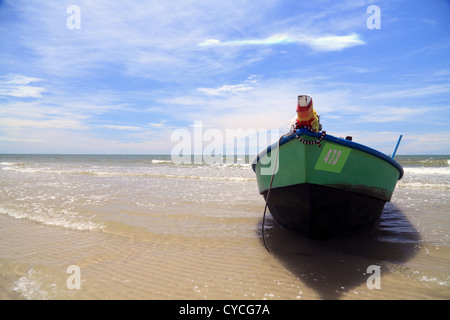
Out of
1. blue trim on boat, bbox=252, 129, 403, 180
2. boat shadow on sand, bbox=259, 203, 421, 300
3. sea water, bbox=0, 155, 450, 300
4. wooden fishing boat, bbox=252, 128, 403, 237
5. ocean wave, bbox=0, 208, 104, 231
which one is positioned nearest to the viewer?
sea water, bbox=0, 155, 450, 300

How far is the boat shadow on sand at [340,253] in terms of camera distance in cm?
297

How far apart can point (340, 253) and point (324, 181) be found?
3.42 feet

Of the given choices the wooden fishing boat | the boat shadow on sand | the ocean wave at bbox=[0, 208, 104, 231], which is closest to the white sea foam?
the ocean wave at bbox=[0, 208, 104, 231]

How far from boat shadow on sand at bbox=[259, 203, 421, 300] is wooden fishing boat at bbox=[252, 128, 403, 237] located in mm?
194

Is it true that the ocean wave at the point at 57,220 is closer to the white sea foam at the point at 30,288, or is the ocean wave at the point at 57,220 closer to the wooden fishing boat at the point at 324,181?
the white sea foam at the point at 30,288

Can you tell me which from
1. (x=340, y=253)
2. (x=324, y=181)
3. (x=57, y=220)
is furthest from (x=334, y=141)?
(x=57, y=220)

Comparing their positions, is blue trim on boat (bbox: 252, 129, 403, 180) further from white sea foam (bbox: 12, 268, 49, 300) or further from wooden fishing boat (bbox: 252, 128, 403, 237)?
white sea foam (bbox: 12, 268, 49, 300)

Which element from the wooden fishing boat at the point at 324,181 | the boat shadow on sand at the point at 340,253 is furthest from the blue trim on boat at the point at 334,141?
the boat shadow on sand at the point at 340,253

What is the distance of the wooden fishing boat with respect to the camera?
3.64 meters

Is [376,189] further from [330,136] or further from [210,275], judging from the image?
[210,275]

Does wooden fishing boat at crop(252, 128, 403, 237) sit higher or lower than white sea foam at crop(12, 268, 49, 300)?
higher

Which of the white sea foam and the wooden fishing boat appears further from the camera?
the wooden fishing boat

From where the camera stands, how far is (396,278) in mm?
3014
